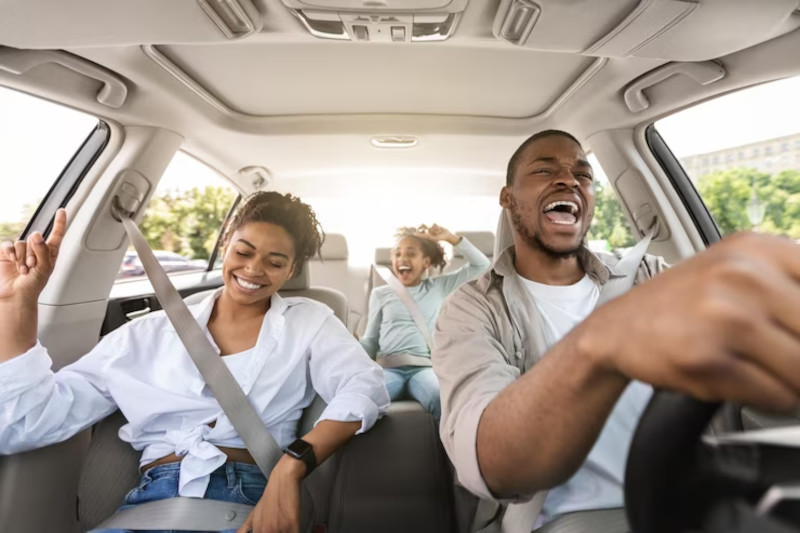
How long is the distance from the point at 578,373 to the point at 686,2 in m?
1.17

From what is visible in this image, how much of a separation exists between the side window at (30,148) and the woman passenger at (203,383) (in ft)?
1.59

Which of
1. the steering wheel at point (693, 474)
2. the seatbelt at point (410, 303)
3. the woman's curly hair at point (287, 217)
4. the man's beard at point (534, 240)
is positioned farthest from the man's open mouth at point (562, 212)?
the seatbelt at point (410, 303)

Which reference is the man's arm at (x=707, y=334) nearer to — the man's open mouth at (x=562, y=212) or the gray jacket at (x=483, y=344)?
the gray jacket at (x=483, y=344)

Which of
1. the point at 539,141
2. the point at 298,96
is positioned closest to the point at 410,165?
the point at 298,96

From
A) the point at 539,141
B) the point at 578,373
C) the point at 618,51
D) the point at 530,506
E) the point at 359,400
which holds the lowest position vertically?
the point at 530,506

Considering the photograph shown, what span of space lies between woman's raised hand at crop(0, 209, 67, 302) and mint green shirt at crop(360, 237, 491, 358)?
2.00m

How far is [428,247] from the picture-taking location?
3.45 m

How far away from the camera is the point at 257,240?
1.64m

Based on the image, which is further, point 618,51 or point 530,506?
point 618,51

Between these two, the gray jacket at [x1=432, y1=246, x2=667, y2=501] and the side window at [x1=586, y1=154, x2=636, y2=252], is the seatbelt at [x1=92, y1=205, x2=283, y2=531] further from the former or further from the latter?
the side window at [x1=586, y1=154, x2=636, y2=252]

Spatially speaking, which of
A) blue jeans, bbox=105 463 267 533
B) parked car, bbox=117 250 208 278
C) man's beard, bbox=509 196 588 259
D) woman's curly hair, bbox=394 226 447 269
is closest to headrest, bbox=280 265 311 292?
parked car, bbox=117 250 208 278

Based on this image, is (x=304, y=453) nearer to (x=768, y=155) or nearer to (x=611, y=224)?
(x=768, y=155)

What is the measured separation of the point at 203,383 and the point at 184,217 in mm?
1644

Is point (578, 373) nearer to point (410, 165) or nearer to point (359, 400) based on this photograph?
point (359, 400)
